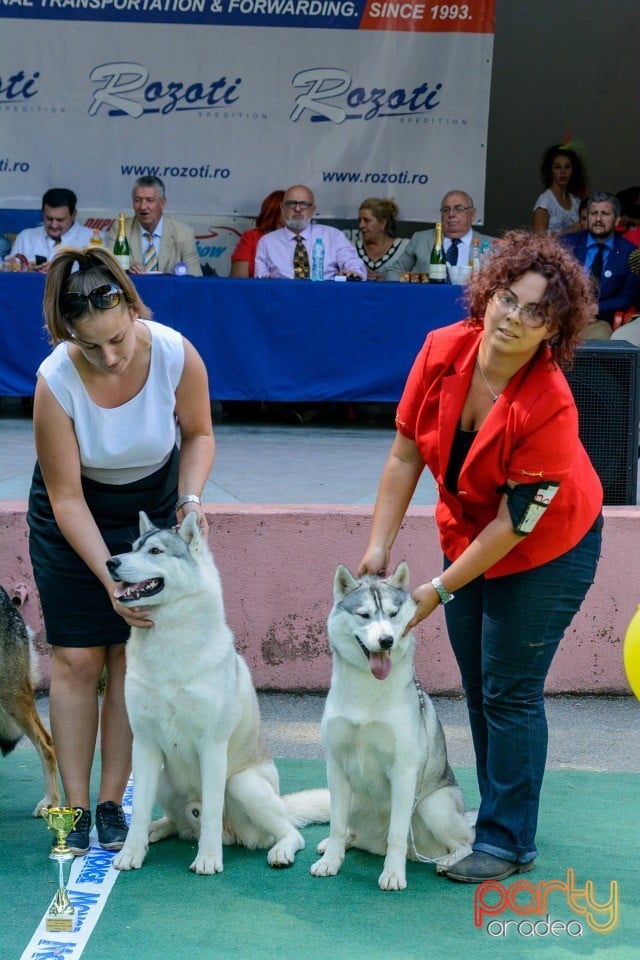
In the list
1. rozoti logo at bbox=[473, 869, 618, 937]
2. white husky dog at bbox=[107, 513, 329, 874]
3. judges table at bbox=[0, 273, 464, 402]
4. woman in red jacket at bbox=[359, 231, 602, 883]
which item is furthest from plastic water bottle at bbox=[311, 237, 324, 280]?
rozoti logo at bbox=[473, 869, 618, 937]

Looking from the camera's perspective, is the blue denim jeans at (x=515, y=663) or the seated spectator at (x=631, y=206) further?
the seated spectator at (x=631, y=206)

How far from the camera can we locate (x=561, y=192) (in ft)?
35.0

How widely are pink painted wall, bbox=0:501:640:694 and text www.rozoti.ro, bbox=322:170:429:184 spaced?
6.13 m

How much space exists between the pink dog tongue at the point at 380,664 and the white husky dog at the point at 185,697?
469 millimetres

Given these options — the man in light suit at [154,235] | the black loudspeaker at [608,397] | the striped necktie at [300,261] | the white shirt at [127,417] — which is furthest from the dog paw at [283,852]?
the man in light suit at [154,235]

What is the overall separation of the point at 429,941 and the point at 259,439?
517 cm

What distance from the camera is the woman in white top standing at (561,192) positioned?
10594mm

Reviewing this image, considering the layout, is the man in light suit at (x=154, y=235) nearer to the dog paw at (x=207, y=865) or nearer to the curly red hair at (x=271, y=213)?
the curly red hair at (x=271, y=213)

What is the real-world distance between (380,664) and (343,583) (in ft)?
0.85

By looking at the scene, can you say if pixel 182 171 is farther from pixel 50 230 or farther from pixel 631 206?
pixel 631 206

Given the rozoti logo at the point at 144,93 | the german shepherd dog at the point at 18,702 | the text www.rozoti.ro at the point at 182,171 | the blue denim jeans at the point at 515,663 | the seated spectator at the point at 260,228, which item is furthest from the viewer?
the text www.rozoti.ro at the point at 182,171

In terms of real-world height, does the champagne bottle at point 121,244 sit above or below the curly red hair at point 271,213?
below

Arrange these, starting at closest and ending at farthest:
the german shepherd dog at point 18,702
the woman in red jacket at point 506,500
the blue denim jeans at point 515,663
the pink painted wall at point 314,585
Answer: the woman in red jacket at point 506,500 < the blue denim jeans at point 515,663 < the german shepherd dog at point 18,702 < the pink painted wall at point 314,585

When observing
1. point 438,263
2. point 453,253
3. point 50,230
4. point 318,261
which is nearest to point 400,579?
point 438,263
